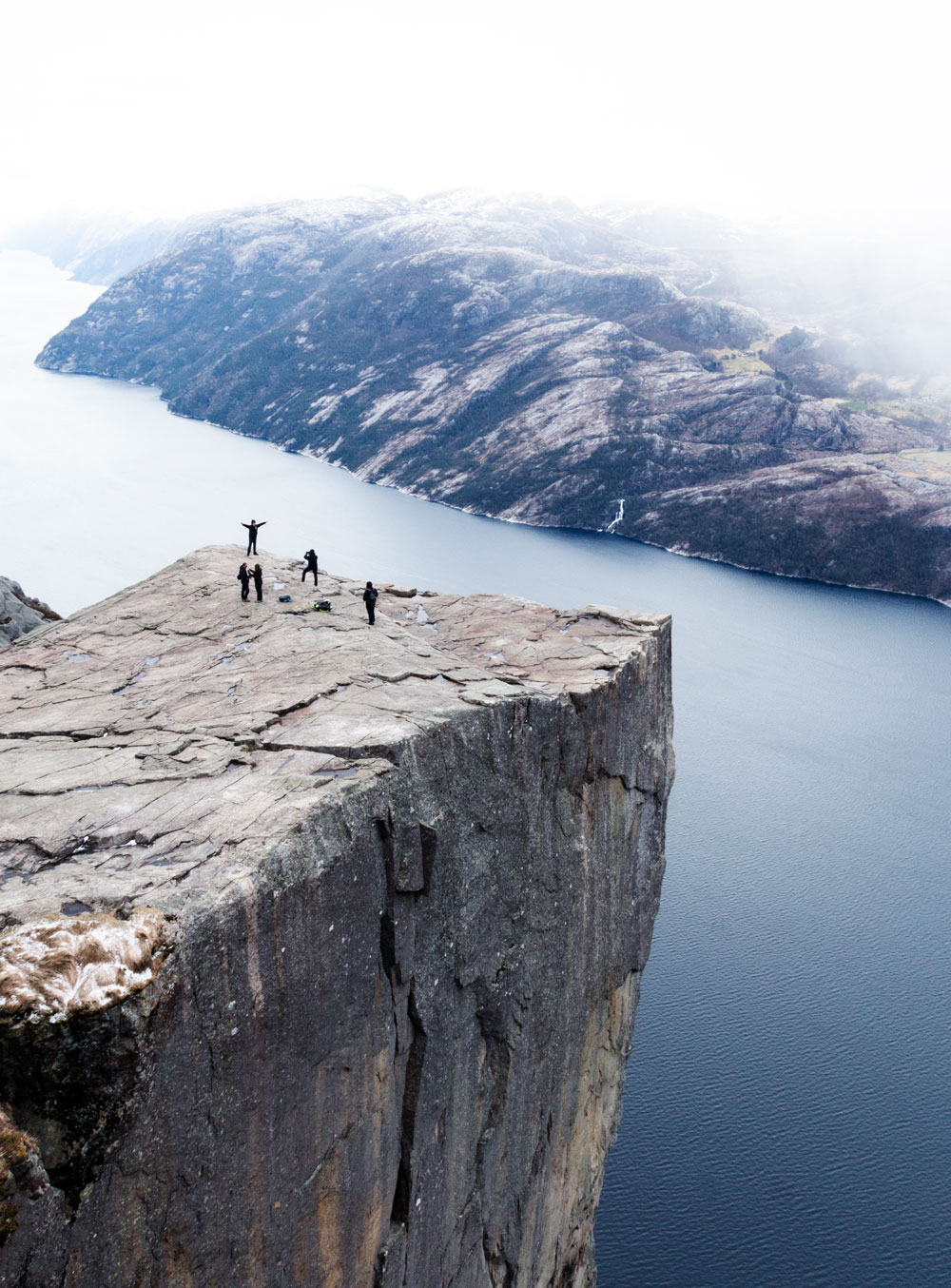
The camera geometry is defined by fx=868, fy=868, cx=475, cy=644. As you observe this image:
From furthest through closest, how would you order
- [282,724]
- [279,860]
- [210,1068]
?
[282,724], [279,860], [210,1068]

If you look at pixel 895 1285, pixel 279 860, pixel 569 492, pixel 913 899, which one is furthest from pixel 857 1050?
pixel 569 492

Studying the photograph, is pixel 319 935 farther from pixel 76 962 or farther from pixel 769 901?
pixel 769 901

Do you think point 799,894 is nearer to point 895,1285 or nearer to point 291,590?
point 895,1285

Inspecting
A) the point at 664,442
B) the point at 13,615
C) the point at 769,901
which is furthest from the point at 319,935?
the point at 664,442

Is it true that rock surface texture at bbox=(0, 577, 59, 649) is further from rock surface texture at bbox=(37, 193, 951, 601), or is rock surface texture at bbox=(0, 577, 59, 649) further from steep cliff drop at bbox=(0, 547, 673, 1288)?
rock surface texture at bbox=(37, 193, 951, 601)

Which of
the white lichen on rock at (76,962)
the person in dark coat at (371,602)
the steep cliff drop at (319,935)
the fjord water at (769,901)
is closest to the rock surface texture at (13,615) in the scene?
the steep cliff drop at (319,935)

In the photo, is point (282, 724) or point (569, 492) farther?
point (569, 492)
